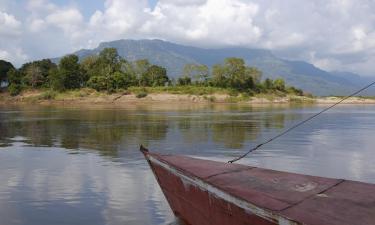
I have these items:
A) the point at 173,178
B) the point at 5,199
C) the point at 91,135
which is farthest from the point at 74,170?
the point at 91,135

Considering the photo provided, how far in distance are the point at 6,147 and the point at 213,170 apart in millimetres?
19615

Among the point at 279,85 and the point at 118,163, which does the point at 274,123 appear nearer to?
the point at 118,163

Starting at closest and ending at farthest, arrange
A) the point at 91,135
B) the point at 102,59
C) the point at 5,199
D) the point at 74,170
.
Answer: the point at 5,199 → the point at 74,170 → the point at 91,135 → the point at 102,59

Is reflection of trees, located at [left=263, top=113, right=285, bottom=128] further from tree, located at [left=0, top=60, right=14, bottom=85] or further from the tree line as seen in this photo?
tree, located at [left=0, top=60, right=14, bottom=85]

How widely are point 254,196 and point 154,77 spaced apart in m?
130

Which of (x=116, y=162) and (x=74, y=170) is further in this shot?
(x=116, y=162)

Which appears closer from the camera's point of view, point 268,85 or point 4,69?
point 4,69

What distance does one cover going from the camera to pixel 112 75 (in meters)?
122

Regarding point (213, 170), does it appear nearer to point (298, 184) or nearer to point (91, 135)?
point (298, 184)

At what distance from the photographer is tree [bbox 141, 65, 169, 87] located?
134 meters

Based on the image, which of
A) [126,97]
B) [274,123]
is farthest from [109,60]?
[274,123]

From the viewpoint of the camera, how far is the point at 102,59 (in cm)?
13500

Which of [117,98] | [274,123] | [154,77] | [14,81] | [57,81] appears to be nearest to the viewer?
[274,123]

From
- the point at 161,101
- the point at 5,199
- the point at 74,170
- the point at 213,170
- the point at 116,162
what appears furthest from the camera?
the point at 161,101
